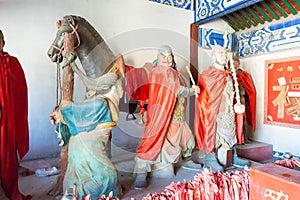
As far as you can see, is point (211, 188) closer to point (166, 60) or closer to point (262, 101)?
point (166, 60)

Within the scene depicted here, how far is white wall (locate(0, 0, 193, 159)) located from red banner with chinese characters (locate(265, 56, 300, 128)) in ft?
4.43

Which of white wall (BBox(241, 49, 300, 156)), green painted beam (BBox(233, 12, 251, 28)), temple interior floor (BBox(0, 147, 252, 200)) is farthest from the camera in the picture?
green painted beam (BBox(233, 12, 251, 28))

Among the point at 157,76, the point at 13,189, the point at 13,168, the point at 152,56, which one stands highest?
the point at 152,56

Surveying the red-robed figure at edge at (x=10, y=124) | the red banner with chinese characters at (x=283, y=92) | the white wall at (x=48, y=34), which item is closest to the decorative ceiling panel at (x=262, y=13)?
the red banner with chinese characters at (x=283, y=92)

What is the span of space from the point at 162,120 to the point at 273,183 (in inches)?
42.1

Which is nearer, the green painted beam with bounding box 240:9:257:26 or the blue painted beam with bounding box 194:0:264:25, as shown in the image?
the blue painted beam with bounding box 194:0:264:25

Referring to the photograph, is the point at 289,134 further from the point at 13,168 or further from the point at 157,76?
the point at 13,168

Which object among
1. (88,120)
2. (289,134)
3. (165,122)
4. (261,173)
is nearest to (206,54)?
(289,134)

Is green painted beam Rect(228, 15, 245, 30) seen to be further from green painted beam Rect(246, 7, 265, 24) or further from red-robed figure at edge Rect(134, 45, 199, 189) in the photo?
red-robed figure at edge Rect(134, 45, 199, 189)

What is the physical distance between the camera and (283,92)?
270cm

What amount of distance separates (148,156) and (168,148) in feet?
0.56

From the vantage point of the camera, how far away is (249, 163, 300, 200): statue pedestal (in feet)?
2.49

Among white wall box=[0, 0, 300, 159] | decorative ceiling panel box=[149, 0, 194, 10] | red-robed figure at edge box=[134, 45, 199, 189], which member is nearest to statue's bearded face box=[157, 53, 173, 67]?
red-robed figure at edge box=[134, 45, 199, 189]

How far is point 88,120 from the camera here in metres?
1.33
